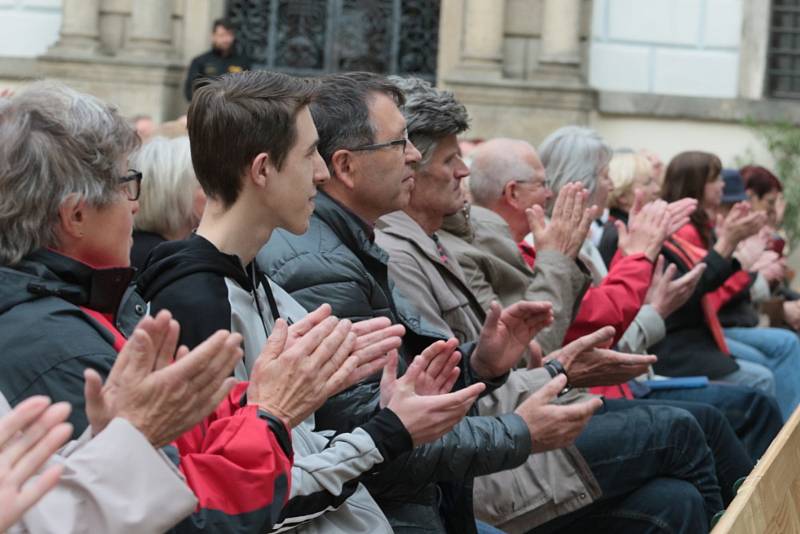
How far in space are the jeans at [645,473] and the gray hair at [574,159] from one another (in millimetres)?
1986

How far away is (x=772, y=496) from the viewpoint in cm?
334

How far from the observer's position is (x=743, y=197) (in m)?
9.19

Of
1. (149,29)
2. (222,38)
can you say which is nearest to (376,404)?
(222,38)

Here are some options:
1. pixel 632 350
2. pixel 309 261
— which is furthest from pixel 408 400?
pixel 632 350

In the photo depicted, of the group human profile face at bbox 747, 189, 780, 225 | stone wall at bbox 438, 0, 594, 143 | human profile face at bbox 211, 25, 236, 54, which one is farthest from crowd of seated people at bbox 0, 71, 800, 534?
stone wall at bbox 438, 0, 594, 143

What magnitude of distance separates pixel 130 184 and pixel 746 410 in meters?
4.05

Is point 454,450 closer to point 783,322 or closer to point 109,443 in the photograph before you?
point 109,443

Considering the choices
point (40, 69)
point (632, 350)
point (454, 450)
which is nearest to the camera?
point (454, 450)

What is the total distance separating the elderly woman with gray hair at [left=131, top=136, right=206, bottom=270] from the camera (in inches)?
214

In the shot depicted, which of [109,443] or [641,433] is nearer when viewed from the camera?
[109,443]

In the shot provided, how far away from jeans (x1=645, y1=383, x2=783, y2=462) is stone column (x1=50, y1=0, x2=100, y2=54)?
9037mm

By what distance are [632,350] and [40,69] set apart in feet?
30.9

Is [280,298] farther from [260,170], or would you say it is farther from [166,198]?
[166,198]

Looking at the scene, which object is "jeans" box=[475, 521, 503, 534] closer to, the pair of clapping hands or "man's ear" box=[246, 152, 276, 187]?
the pair of clapping hands
